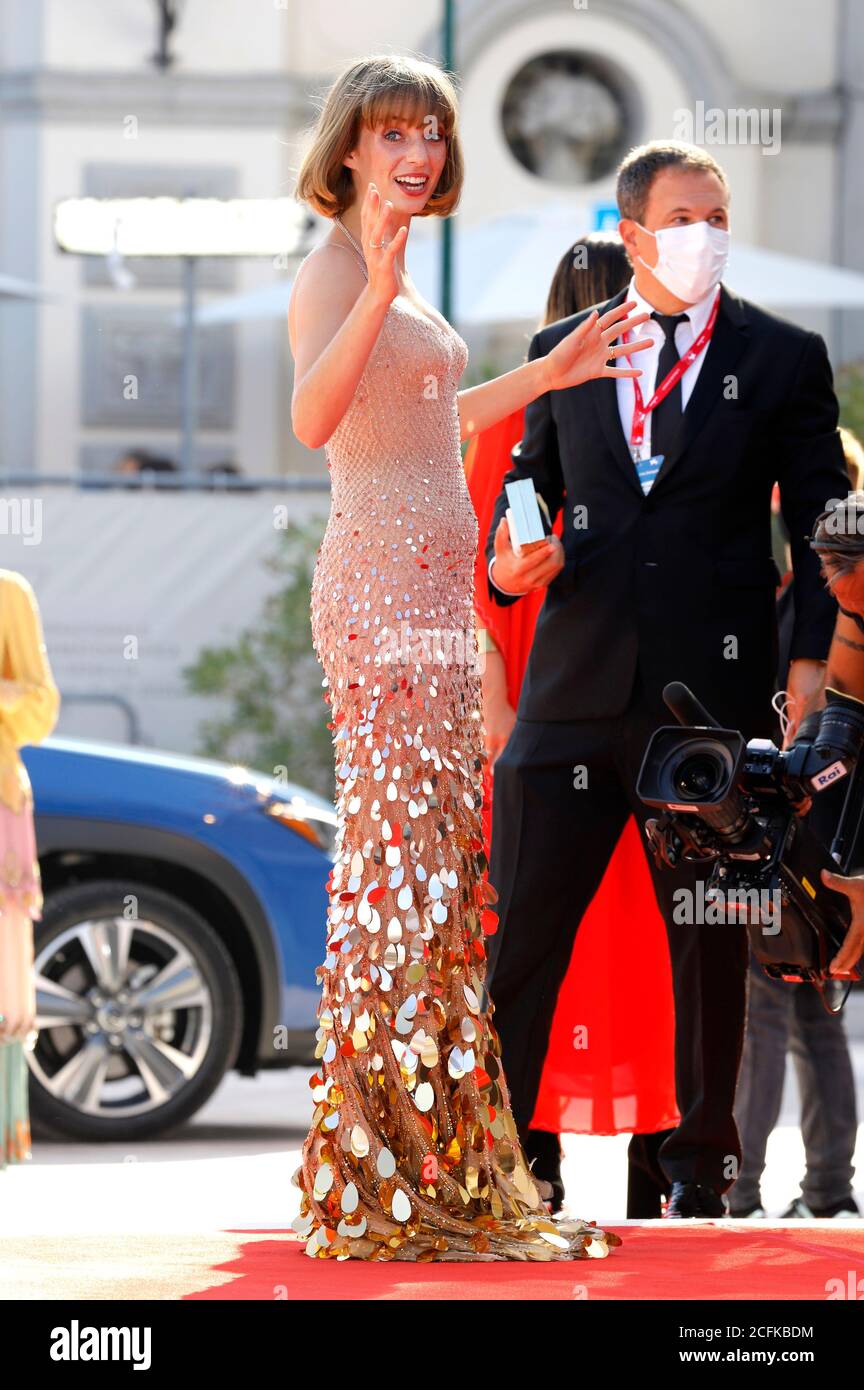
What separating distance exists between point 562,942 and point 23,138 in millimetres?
18098

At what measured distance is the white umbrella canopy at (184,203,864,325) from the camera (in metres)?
13.8

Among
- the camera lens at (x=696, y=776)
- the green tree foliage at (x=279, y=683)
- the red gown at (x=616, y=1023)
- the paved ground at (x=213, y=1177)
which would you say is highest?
the green tree foliage at (x=279, y=683)

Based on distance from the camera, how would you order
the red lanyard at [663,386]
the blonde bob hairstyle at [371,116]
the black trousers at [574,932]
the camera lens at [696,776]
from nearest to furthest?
the camera lens at [696,776]
the blonde bob hairstyle at [371,116]
the black trousers at [574,932]
the red lanyard at [663,386]

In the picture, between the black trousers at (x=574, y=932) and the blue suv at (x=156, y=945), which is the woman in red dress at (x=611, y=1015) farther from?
the blue suv at (x=156, y=945)

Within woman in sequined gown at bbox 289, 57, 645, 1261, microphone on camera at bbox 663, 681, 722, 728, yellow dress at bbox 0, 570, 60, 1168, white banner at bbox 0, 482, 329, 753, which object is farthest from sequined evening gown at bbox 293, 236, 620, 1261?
white banner at bbox 0, 482, 329, 753

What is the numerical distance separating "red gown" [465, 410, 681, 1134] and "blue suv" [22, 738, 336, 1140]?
2.38 metres

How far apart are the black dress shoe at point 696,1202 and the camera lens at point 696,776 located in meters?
0.94

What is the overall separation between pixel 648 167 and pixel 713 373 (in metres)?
0.42

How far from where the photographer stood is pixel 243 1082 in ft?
32.2

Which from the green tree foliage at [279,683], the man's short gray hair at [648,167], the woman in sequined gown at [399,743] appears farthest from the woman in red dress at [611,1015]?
the green tree foliage at [279,683]

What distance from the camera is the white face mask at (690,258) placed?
473 cm

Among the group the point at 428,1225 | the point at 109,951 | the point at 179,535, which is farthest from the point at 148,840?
the point at 179,535

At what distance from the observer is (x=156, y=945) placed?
7.61 metres
